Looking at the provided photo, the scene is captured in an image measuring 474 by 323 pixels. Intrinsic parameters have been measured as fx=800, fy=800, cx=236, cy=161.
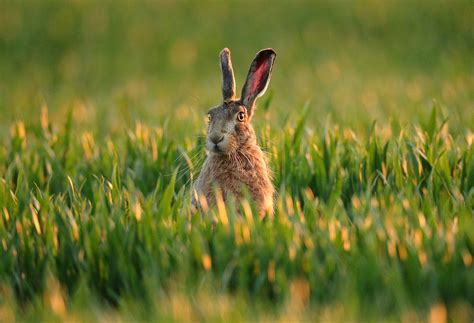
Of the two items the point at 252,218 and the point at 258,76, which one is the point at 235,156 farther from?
the point at 252,218

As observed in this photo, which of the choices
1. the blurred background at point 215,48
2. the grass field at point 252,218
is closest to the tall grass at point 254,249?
the grass field at point 252,218

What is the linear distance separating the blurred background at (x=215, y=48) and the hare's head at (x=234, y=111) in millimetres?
5774

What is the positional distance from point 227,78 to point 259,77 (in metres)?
0.24

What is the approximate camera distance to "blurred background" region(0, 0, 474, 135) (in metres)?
13.5

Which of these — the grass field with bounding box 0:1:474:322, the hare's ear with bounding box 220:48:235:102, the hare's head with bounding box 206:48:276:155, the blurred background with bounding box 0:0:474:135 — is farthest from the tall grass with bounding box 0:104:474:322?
the blurred background with bounding box 0:0:474:135

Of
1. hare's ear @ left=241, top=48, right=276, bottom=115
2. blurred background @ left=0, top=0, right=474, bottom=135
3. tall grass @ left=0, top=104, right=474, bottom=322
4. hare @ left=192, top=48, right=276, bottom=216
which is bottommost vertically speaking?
tall grass @ left=0, top=104, right=474, bottom=322

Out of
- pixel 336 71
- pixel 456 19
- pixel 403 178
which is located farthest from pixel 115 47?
pixel 403 178

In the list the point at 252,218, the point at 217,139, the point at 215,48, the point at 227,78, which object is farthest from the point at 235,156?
the point at 215,48

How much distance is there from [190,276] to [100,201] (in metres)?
1.01

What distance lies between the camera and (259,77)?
606 centimetres

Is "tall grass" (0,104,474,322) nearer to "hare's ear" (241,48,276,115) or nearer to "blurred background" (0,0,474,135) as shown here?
"hare's ear" (241,48,276,115)

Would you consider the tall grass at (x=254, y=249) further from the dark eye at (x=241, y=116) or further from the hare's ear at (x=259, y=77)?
the hare's ear at (x=259, y=77)

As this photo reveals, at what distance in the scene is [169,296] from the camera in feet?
13.6

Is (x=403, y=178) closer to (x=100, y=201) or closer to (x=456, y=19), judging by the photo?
(x=100, y=201)
